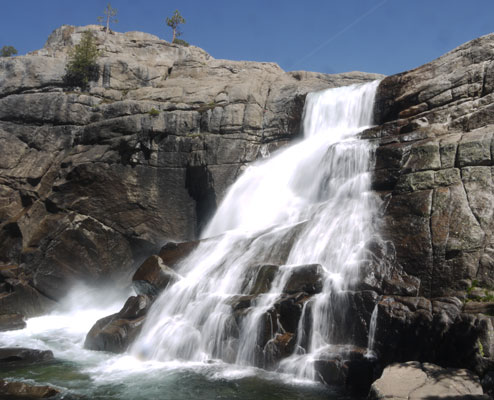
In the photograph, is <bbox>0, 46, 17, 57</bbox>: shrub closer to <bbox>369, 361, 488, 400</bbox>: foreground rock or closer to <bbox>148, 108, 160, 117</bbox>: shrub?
<bbox>148, 108, 160, 117</bbox>: shrub

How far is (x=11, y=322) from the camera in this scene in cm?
2091

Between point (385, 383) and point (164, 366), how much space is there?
24.8 feet

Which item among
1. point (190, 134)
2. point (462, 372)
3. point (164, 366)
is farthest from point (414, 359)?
point (190, 134)

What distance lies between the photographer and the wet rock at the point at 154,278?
17719mm

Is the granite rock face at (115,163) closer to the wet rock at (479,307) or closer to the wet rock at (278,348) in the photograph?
the wet rock at (278,348)

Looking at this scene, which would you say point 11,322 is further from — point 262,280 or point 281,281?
point 281,281

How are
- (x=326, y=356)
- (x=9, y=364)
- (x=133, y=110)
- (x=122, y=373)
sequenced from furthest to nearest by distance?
(x=133, y=110) < (x=9, y=364) < (x=122, y=373) < (x=326, y=356)

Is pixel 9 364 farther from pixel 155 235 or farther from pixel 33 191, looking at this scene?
pixel 33 191

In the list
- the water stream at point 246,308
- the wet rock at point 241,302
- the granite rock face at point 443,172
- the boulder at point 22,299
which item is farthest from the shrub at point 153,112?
the wet rock at point 241,302

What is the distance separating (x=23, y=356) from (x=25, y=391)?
4247 millimetres

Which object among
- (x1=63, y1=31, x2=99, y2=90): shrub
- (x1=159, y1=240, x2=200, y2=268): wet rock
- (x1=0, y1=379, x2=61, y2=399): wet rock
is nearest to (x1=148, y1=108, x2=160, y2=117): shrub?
Result: (x1=63, y1=31, x2=99, y2=90): shrub

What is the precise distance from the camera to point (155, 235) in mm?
26406

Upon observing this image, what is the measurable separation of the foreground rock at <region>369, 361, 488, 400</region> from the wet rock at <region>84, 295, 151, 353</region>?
32.3 feet

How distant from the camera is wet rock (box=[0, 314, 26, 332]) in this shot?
20.5m
